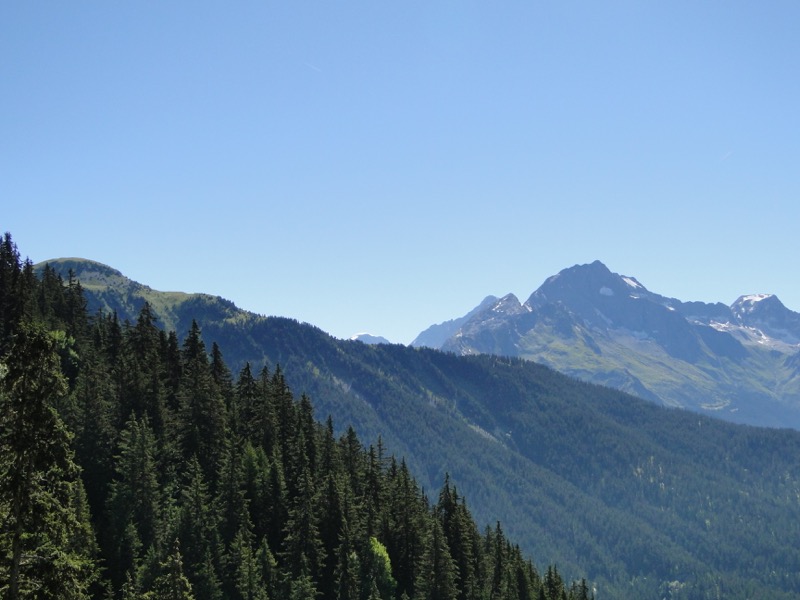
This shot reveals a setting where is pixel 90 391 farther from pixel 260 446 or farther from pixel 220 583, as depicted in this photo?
pixel 220 583

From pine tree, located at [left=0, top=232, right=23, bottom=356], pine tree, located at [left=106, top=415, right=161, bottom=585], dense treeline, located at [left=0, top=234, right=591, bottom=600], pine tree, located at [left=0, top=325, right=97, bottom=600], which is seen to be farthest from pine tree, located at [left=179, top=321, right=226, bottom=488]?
pine tree, located at [left=0, top=325, right=97, bottom=600]

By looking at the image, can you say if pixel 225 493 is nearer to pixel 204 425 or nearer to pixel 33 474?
pixel 204 425

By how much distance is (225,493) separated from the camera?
87125 mm

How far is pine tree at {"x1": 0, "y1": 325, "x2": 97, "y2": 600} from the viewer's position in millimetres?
22344

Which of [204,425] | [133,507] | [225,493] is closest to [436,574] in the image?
[225,493]

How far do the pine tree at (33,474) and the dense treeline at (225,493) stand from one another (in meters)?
19.9

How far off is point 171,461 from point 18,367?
7369cm

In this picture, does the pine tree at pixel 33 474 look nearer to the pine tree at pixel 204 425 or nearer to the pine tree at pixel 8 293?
the pine tree at pixel 204 425

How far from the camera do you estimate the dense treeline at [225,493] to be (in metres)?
77.4

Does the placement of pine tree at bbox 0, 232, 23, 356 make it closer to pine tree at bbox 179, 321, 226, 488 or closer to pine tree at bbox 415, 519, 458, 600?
pine tree at bbox 179, 321, 226, 488

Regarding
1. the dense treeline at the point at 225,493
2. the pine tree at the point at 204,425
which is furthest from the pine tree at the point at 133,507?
the pine tree at the point at 204,425

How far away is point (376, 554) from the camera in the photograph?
90.2 m

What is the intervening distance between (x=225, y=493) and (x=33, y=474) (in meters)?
67.1

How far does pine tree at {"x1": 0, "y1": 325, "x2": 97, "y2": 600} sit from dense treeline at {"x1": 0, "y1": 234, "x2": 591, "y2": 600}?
65.3 ft
